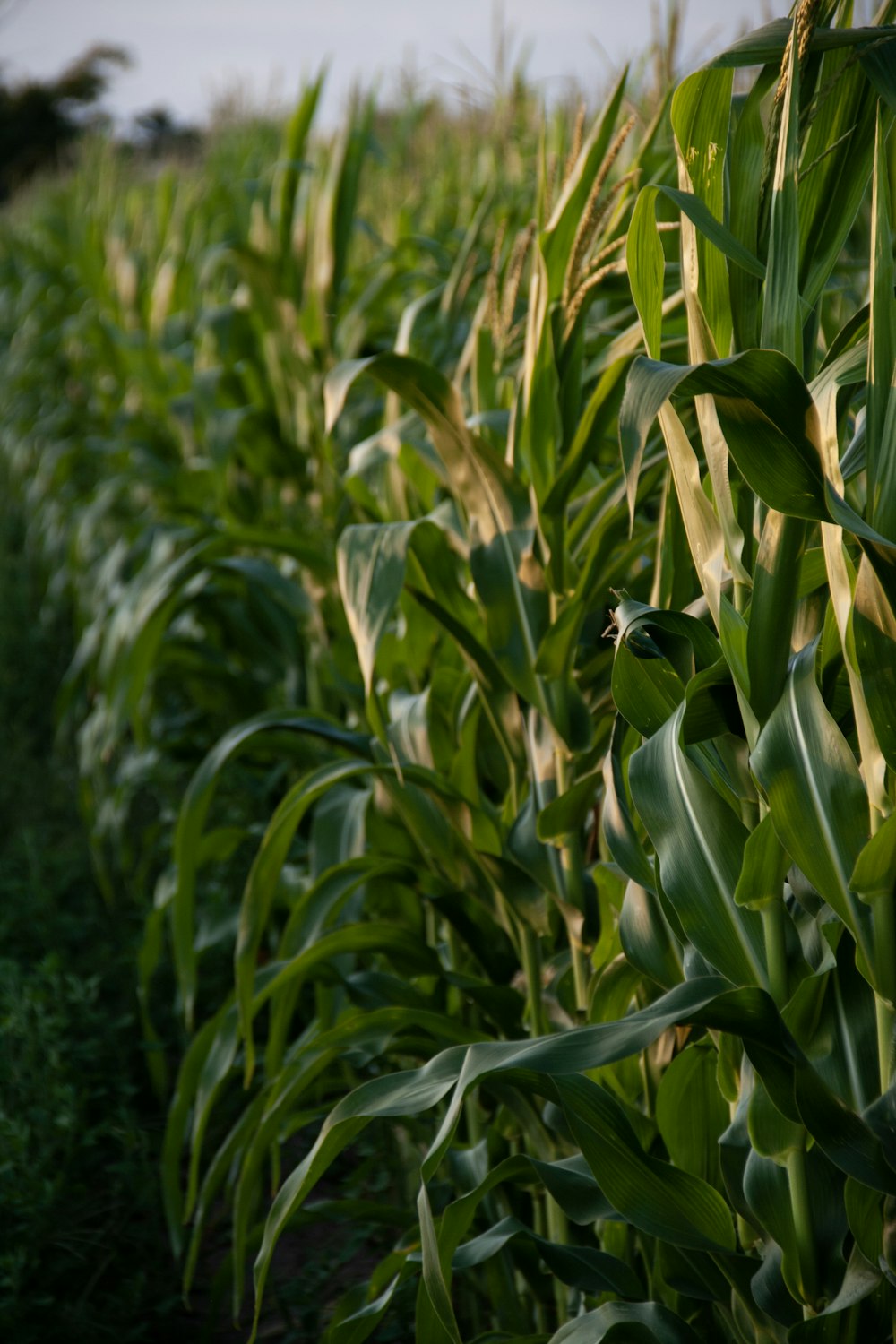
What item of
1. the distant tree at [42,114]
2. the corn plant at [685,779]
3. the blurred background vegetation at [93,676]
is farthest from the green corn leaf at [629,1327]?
the distant tree at [42,114]

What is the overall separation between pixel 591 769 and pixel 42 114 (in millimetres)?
20187

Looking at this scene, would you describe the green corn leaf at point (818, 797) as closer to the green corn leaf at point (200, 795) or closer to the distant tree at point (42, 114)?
the green corn leaf at point (200, 795)

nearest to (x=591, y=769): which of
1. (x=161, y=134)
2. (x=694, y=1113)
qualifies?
(x=694, y=1113)

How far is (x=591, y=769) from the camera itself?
1062mm

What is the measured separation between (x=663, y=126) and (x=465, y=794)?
857 millimetres

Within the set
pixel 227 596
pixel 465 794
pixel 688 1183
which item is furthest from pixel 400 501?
pixel 688 1183

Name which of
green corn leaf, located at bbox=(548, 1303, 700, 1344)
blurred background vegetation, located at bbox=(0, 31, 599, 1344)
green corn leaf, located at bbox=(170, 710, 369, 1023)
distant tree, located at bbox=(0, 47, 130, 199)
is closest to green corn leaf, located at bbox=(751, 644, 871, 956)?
green corn leaf, located at bbox=(548, 1303, 700, 1344)

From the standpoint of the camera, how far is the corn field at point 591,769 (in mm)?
663

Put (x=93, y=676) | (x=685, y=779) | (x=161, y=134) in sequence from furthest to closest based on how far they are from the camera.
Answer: (x=161, y=134), (x=93, y=676), (x=685, y=779)

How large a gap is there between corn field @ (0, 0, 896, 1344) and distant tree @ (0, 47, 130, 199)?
17.7m

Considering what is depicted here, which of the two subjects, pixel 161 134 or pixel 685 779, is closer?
pixel 685 779

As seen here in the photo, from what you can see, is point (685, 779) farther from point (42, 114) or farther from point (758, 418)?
point (42, 114)

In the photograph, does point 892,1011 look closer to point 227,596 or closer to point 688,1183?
point 688,1183

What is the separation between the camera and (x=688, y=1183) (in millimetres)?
773
